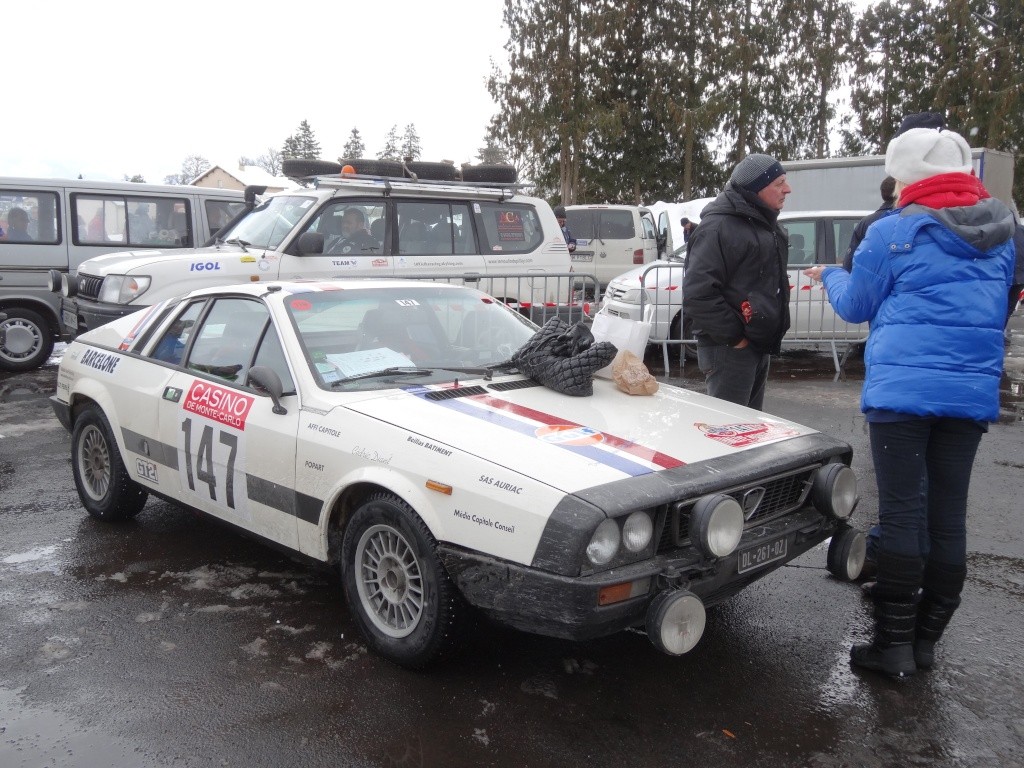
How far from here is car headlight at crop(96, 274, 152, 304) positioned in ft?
27.5

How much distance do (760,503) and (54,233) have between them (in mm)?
9637

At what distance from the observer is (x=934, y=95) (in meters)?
33.6

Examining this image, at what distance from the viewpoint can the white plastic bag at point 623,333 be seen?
14.8ft

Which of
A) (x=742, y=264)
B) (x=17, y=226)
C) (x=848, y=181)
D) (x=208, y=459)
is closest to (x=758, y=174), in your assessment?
(x=742, y=264)

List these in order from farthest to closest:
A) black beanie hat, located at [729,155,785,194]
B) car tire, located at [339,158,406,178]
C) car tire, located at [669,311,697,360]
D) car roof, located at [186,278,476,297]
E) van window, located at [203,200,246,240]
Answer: van window, located at [203,200,246,240]
car tire, located at [669,311,697,360]
car tire, located at [339,158,406,178]
black beanie hat, located at [729,155,785,194]
car roof, located at [186,278,476,297]

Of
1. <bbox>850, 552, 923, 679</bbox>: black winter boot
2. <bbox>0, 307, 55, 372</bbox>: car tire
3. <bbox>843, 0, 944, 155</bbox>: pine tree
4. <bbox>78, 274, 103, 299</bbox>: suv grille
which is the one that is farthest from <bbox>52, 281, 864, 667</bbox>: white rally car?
<bbox>843, 0, 944, 155</bbox>: pine tree

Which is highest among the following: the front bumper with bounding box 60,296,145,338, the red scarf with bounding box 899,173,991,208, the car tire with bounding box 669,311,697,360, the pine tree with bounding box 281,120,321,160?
the pine tree with bounding box 281,120,321,160

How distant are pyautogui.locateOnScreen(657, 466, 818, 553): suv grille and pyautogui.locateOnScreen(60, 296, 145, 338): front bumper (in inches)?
261

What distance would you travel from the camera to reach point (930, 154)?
326 centimetres

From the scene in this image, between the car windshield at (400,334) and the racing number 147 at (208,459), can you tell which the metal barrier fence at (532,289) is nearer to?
the car windshield at (400,334)

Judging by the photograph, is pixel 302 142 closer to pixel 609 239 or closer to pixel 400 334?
pixel 609 239

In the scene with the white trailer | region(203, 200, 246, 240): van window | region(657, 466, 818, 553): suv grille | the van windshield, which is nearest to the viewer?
region(657, 466, 818, 553): suv grille

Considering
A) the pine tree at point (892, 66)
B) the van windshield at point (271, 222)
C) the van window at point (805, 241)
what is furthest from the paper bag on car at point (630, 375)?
the pine tree at point (892, 66)

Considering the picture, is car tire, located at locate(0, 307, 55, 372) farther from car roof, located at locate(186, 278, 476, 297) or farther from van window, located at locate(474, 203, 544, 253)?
car roof, located at locate(186, 278, 476, 297)
